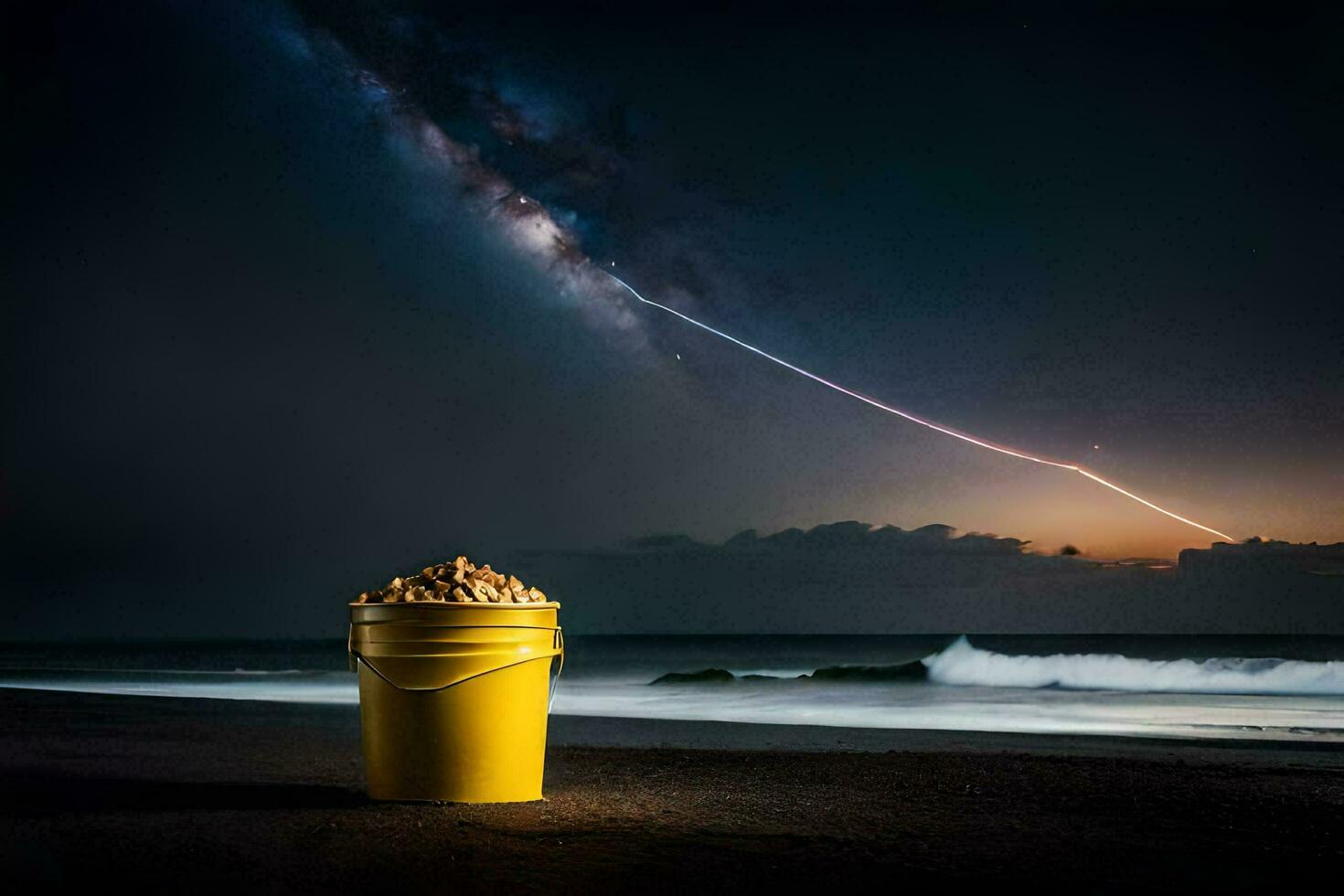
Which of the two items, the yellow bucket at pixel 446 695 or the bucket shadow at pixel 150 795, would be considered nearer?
the yellow bucket at pixel 446 695

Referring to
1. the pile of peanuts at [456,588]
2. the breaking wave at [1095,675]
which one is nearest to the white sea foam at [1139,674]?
the breaking wave at [1095,675]

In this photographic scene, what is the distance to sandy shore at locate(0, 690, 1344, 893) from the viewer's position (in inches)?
176

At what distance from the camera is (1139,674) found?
95.9 ft

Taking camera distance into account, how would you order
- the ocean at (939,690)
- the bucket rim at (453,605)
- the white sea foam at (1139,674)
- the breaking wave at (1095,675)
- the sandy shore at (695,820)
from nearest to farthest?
the sandy shore at (695,820), the bucket rim at (453,605), the ocean at (939,690), the white sea foam at (1139,674), the breaking wave at (1095,675)

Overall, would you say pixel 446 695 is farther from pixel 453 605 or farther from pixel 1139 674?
pixel 1139 674

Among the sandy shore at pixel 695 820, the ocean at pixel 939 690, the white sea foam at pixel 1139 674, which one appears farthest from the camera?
the white sea foam at pixel 1139 674

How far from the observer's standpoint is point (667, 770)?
303 inches

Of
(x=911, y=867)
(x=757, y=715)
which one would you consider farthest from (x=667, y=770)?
(x=757, y=715)

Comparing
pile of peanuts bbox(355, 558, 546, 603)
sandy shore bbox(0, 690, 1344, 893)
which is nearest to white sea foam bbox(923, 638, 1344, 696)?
sandy shore bbox(0, 690, 1344, 893)

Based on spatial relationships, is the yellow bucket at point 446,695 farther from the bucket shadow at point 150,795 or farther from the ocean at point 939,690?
the ocean at point 939,690

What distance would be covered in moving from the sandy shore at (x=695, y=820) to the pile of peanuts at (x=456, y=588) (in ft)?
3.51

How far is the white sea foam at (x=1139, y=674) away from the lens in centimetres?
2586

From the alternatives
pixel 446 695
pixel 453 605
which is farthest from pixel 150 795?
pixel 453 605

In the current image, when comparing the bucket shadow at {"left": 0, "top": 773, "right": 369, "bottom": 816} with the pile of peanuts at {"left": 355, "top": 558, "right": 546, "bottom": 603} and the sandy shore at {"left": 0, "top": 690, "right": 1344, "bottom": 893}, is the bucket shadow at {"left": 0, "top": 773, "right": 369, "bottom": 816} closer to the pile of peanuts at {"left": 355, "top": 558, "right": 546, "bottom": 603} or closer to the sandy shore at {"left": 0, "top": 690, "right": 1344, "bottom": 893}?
the sandy shore at {"left": 0, "top": 690, "right": 1344, "bottom": 893}
